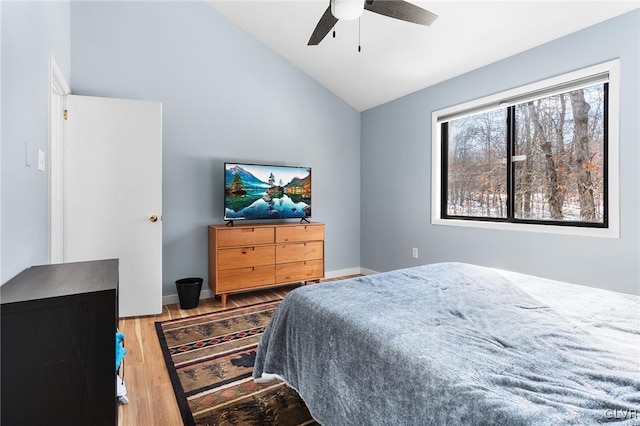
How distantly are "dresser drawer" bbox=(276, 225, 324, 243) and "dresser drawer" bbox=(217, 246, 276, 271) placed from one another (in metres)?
0.17

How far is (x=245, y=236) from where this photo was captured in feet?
10.9

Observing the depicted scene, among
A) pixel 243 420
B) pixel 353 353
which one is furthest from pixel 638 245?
pixel 243 420

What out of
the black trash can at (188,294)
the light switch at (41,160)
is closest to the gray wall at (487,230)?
the black trash can at (188,294)

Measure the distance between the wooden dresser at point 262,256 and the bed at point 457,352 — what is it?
69.1 inches

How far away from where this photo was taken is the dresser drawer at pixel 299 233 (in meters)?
3.52

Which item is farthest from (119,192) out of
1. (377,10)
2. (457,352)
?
(457,352)

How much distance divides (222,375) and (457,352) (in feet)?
5.05

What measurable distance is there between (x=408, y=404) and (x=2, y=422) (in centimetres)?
117

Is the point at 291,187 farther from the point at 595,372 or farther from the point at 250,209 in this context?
the point at 595,372

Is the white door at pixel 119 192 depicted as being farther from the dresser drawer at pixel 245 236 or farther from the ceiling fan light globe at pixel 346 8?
the ceiling fan light globe at pixel 346 8

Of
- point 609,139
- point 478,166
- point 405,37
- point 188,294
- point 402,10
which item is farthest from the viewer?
point 478,166

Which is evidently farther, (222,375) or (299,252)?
(299,252)

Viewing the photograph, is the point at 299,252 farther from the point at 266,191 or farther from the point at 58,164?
the point at 58,164

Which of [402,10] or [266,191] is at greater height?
[402,10]
